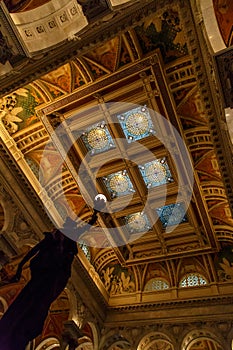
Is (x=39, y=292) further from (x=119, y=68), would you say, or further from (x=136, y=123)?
(x=136, y=123)

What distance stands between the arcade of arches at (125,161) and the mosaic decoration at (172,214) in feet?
0.16

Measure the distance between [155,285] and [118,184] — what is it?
446 cm

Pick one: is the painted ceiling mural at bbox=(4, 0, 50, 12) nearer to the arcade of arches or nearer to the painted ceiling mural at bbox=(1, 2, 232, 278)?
the arcade of arches

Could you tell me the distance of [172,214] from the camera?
496 inches

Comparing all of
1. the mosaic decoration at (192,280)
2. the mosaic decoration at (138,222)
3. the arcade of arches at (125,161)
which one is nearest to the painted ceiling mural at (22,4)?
the arcade of arches at (125,161)

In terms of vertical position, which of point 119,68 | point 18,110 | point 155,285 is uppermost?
point 119,68

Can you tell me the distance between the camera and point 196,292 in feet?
41.0

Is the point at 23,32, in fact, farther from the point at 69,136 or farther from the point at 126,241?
the point at 126,241

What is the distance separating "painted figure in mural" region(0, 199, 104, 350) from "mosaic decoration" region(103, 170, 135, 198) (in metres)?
5.11

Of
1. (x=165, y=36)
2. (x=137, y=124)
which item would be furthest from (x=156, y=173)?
(x=165, y=36)

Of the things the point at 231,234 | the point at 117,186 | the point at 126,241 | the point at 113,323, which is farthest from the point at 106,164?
the point at 113,323

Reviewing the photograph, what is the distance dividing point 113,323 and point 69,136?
7083 millimetres

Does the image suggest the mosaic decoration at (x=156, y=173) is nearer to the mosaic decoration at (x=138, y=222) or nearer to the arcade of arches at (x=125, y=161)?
the arcade of arches at (x=125, y=161)

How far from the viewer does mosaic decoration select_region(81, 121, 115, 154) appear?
10.9 m
